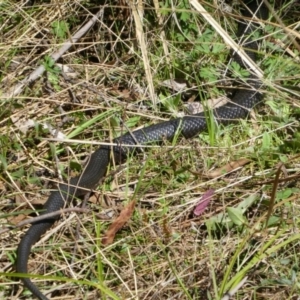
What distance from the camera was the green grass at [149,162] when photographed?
2.98 meters

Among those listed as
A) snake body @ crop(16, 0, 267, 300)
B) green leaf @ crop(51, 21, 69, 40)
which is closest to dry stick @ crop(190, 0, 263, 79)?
snake body @ crop(16, 0, 267, 300)

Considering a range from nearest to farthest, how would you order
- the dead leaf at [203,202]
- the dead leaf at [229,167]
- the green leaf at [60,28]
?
the dead leaf at [203,202] → the dead leaf at [229,167] → the green leaf at [60,28]

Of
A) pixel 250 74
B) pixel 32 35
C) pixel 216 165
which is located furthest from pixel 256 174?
pixel 32 35

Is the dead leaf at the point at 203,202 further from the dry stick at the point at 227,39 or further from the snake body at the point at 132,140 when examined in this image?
the dry stick at the point at 227,39

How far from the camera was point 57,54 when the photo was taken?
13.5 ft

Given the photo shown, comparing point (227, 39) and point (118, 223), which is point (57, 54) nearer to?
point (227, 39)

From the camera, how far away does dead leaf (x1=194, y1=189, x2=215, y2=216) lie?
10.7 ft

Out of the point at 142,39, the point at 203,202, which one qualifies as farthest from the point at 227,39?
the point at 203,202

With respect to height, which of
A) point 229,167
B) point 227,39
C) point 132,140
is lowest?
point 229,167

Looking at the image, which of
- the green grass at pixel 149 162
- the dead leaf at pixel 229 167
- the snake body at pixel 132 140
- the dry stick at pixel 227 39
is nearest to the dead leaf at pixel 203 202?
the green grass at pixel 149 162

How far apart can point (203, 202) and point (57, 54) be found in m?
1.34

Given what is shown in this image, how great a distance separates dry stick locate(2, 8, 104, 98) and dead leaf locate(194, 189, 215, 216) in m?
1.19

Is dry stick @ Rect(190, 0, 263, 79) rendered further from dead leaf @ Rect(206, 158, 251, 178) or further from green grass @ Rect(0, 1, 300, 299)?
dead leaf @ Rect(206, 158, 251, 178)

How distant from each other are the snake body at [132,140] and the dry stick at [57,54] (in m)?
0.61
